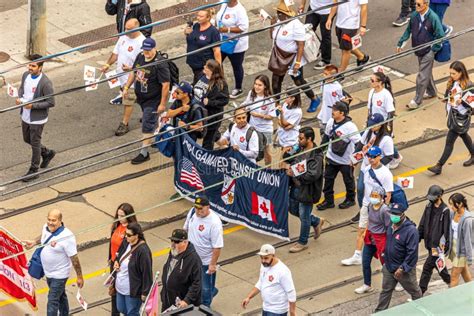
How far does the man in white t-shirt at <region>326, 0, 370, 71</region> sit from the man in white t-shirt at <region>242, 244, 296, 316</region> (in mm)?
6638

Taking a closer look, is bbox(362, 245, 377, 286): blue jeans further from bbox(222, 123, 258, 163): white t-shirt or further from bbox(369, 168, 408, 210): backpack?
bbox(222, 123, 258, 163): white t-shirt

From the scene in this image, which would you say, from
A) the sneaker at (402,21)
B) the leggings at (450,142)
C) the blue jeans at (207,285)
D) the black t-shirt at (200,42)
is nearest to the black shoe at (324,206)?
the leggings at (450,142)

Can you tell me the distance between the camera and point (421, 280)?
632 inches

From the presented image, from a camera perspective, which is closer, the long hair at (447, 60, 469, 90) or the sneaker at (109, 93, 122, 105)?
the long hair at (447, 60, 469, 90)

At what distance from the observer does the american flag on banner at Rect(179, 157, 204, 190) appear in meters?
18.0

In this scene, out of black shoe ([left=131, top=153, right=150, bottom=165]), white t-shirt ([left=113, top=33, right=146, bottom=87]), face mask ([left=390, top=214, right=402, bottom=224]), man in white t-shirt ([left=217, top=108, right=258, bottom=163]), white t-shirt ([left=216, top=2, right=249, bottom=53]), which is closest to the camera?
face mask ([left=390, top=214, right=402, bottom=224])

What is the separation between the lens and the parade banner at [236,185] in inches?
680

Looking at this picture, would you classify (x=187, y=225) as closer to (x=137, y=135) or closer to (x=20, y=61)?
(x=137, y=135)

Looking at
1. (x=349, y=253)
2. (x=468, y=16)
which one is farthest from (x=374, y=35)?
(x=349, y=253)

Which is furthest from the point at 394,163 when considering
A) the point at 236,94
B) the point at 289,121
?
the point at 236,94

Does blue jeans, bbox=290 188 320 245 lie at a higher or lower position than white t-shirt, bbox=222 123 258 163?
lower

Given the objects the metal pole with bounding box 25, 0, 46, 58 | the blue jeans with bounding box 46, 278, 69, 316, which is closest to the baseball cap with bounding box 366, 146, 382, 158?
the blue jeans with bounding box 46, 278, 69, 316

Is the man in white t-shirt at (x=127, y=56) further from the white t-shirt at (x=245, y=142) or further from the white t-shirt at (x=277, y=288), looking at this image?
the white t-shirt at (x=277, y=288)

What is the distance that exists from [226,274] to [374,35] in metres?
7.32
